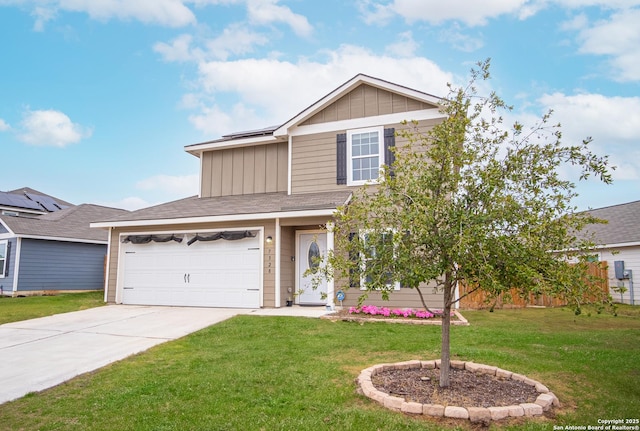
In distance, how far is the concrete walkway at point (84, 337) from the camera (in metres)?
5.38

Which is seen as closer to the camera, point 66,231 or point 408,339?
point 408,339

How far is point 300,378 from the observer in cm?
484

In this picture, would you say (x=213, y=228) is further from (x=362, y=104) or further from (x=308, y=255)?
(x=362, y=104)

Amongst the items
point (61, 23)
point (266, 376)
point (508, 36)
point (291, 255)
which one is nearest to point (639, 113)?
point (508, 36)

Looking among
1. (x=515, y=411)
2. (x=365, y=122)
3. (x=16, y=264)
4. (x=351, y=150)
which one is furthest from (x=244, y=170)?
(x=515, y=411)

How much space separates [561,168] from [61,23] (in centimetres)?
1557

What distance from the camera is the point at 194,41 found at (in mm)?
13734

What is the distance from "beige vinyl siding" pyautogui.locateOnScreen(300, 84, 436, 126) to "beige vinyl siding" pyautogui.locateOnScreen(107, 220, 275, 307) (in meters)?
3.70

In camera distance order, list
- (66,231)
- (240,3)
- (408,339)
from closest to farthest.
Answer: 1. (408,339)
2. (240,3)
3. (66,231)

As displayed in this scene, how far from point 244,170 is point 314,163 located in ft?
9.63

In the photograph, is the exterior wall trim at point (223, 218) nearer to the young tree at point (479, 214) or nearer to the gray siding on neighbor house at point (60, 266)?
the young tree at point (479, 214)

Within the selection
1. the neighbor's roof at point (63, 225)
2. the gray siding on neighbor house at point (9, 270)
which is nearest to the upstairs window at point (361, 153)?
the neighbor's roof at point (63, 225)

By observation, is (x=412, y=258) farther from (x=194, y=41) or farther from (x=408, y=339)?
(x=194, y=41)

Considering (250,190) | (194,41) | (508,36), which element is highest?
(194,41)
